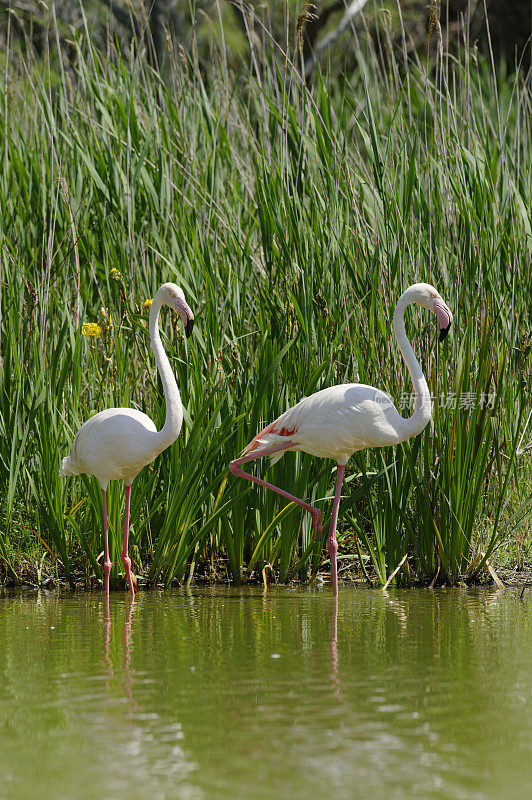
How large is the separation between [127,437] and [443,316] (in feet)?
5.53

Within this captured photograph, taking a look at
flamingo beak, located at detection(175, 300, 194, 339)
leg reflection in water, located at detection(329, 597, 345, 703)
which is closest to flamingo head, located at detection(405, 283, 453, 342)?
flamingo beak, located at detection(175, 300, 194, 339)

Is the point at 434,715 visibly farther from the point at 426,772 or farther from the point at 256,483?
the point at 256,483

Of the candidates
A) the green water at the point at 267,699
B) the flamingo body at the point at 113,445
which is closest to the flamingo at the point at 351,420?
the flamingo body at the point at 113,445

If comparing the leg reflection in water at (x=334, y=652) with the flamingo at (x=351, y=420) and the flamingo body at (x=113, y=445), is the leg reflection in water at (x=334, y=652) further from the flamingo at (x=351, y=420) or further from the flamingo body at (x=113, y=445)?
the flamingo body at (x=113, y=445)

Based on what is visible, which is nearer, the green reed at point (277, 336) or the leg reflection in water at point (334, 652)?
the leg reflection in water at point (334, 652)

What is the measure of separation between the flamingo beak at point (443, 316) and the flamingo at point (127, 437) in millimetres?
1225

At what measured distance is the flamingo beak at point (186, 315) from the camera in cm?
521

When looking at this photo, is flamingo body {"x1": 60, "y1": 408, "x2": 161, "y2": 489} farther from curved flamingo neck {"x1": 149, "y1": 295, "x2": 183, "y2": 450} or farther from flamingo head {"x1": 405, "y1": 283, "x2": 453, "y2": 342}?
flamingo head {"x1": 405, "y1": 283, "x2": 453, "y2": 342}

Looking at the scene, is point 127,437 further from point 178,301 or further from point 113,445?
point 178,301

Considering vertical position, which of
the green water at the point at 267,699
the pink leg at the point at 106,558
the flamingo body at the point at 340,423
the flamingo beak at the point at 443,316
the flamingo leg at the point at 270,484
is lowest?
the green water at the point at 267,699

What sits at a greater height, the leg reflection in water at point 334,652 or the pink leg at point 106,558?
the pink leg at point 106,558

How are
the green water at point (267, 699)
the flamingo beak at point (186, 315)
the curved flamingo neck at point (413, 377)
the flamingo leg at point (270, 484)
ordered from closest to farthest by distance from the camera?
the green water at point (267, 699), the flamingo beak at point (186, 315), the curved flamingo neck at point (413, 377), the flamingo leg at point (270, 484)

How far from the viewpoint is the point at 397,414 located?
17.7 feet

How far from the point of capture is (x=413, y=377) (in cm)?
548
